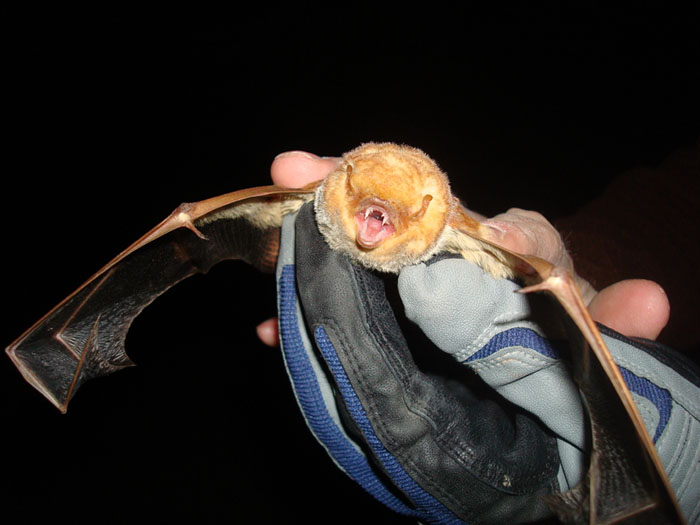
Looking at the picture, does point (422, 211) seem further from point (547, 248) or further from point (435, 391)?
point (547, 248)

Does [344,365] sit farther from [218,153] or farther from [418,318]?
[218,153]

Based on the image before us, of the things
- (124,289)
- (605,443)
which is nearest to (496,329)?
(605,443)

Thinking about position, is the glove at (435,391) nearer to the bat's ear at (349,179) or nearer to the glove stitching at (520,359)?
the glove stitching at (520,359)

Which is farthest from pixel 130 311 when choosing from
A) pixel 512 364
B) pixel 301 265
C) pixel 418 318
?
pixel 512 364

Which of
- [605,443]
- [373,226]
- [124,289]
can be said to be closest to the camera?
[605,443]

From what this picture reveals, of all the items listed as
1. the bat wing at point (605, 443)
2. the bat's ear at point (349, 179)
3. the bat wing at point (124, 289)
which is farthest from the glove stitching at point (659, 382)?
the bat wing at point (124, 289)

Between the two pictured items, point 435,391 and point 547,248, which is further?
point 547,248

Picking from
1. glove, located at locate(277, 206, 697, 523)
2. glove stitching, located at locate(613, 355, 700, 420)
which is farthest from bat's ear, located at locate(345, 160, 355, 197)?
glove stitching, located at locate(613, 355, 700, 420)

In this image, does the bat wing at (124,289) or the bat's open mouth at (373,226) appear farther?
the bat wing at (124,289)
